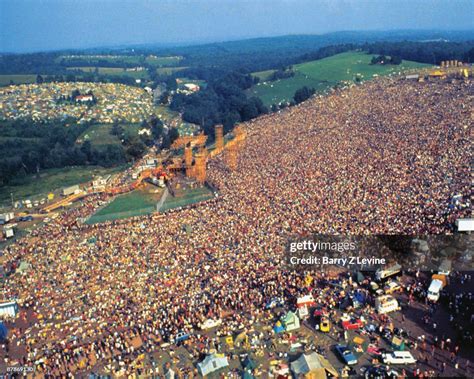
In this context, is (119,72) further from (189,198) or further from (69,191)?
(189,198)

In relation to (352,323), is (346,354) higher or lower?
lower

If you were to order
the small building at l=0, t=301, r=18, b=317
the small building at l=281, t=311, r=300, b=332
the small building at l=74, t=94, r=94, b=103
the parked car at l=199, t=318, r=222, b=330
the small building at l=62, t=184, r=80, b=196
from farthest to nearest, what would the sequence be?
the small building at l=74, t=94, r=94, b=103 → the small building at l=62, t=184, r=80, b=196 → the small building at l=0, t=301, r=18, b=317 → the parked car at l=199, t=318, r=222, b=330 → the small building at l=281, t=311, r=300, b=332

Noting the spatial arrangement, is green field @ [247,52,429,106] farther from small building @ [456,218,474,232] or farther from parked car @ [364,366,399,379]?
parked car @ [364,366,399,379]

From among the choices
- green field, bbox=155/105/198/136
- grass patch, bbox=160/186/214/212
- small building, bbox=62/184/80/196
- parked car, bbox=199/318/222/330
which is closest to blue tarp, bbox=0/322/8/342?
parked car, bbox=199/318/222/330

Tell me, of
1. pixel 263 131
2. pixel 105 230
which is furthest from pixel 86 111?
pixel 105 230

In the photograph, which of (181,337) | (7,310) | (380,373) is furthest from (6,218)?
(380,373)

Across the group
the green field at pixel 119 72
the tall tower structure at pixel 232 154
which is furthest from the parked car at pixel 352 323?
the green field at pixel 119 72
